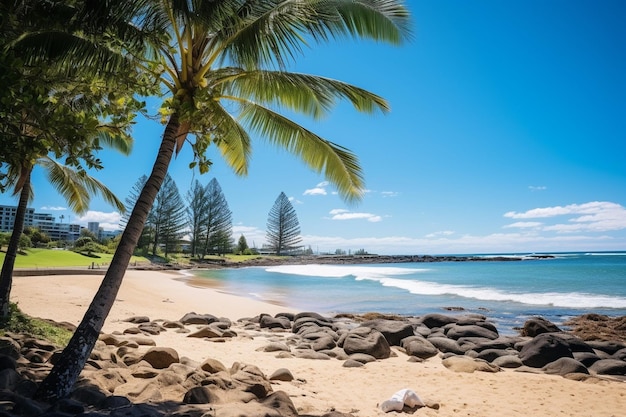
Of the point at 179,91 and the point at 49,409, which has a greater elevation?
the point at 179,91

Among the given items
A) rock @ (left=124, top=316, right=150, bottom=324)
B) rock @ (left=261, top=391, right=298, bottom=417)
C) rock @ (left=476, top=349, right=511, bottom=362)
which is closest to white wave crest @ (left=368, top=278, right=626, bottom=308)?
rock @ (left=476, top=349, right=511, bottom=362)

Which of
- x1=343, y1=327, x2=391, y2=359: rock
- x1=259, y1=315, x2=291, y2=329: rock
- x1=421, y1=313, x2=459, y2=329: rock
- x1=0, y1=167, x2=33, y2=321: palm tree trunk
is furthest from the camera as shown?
x1=421, y1=313, x2=459, y2=329: rock

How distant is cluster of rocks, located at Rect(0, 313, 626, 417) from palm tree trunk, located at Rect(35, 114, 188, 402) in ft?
0.48

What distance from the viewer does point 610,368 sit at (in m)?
6.62

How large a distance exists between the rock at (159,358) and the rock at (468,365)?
4361mm

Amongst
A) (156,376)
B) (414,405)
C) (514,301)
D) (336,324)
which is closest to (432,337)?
(336,324)

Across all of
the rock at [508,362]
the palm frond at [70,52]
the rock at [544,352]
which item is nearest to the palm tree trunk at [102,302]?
the palm frond at [70,52]

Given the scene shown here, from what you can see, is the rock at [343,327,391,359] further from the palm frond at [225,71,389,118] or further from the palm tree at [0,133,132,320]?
the palm tree at [0,133,132,320]

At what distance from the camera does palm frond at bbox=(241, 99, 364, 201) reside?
589cm

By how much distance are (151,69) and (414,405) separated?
4.60 m

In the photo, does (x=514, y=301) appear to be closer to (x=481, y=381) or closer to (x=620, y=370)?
(x=620, y=370)

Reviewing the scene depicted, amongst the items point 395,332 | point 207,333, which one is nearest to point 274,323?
point 207,333

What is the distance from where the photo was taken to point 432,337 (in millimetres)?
8773

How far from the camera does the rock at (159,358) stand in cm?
487
